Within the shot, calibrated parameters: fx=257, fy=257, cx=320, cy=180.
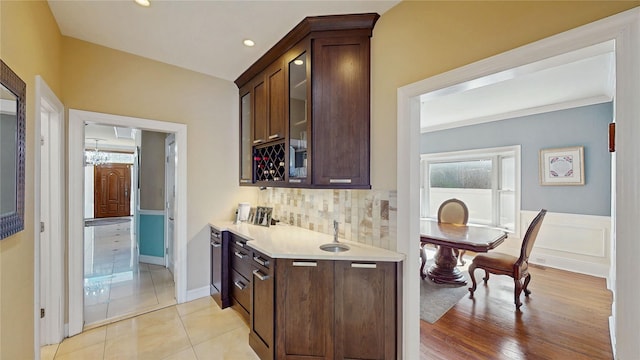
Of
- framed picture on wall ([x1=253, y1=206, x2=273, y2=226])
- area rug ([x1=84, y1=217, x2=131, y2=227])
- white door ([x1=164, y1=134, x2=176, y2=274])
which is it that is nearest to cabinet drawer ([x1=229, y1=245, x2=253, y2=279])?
framed picture on wall ([x1=253, y1=206, x2=273, y2=226])

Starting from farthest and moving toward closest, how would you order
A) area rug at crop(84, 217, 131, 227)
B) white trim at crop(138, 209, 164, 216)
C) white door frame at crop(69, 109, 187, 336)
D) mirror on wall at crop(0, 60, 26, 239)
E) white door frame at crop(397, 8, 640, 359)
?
area rug at crop(84, 217, 131, 227), white trim at crop(138, 209, 164, 216), white door frame at crop(69, 109, 187, 336), mirror on wall at crop(0, 60, 26, 239), white door frame at crop(397, 8, 640, 359)

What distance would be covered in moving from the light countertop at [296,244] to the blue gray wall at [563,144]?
3.98m

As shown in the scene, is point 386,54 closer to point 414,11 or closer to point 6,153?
point 414,11

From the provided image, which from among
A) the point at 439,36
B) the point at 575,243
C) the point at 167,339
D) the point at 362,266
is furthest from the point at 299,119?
the point at 575,243

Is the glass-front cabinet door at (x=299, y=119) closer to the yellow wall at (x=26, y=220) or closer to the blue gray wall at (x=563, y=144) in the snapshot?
the yellow wall at (x=26, y=220)

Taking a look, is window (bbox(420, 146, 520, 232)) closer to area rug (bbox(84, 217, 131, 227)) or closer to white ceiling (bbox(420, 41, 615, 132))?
white ceiling (bbox(420, 41, 615, 132))

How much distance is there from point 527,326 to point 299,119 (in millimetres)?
2986

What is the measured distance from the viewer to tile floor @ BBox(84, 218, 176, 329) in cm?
281

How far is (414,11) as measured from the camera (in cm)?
182

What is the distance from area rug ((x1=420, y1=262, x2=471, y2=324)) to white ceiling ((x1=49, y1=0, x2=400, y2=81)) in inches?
116

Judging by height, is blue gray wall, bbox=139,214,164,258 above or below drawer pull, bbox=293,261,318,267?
below

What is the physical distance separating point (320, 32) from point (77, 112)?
2363mm

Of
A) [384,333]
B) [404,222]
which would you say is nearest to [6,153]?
[404,222]

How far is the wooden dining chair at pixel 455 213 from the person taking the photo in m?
3.97
